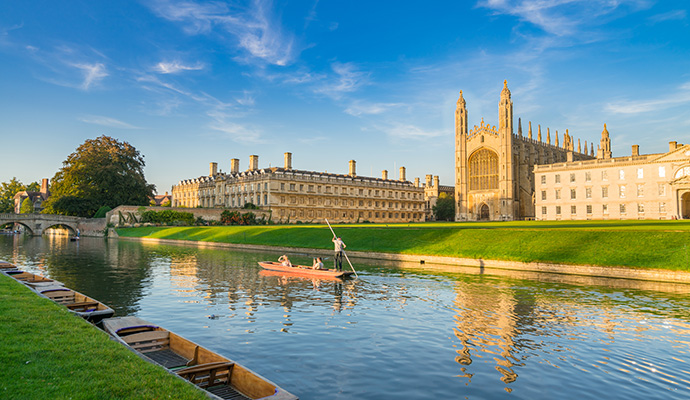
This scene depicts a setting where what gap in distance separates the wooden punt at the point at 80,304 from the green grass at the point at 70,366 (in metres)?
1.12

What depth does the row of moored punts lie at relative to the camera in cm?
662

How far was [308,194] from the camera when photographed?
95.2 m


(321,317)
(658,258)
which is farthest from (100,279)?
(658,258)

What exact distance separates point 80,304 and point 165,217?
65747 mm

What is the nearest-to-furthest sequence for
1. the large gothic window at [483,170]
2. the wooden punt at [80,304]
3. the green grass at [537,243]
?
the wooden punt at [80,304] < the green grass at [537,243] < the large gothic window at [483,170]

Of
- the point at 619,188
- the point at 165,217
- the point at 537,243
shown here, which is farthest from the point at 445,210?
the point at 537,243

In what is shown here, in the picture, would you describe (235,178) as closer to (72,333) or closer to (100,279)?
(100,279)

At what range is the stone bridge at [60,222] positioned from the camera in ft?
248

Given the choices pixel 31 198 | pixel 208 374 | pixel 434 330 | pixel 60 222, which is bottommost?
pixel 434 330

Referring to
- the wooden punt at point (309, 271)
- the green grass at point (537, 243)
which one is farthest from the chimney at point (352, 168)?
the wooden punt at point (309, 271)

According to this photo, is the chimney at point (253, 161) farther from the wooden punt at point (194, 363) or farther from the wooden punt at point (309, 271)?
the wooden punt at point (194, 363)

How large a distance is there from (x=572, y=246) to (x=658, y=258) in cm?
469

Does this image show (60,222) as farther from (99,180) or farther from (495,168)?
(495,168)

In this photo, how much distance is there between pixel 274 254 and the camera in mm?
37594
